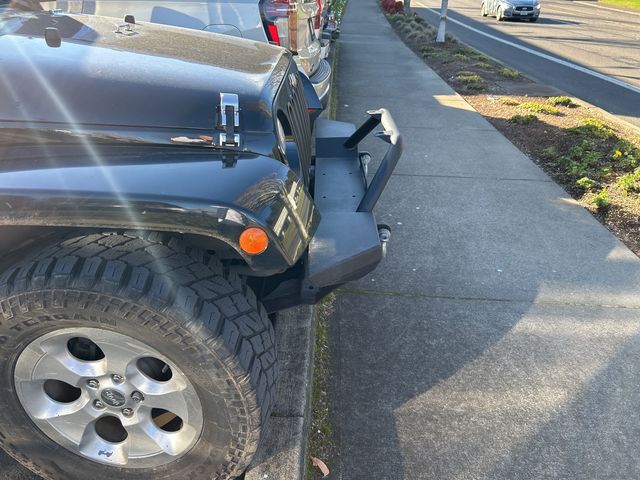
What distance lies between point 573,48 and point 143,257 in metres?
15.8

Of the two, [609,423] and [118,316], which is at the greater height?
[118,316]

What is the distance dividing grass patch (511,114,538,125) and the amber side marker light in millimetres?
6099

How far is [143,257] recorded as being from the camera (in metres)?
1.74

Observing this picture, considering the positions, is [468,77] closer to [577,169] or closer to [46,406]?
[577,169]

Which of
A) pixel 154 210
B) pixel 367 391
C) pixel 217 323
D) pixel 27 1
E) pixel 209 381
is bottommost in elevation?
pixel 367 391

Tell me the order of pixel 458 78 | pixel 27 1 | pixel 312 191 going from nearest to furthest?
1. pixel 312 191
2. pixel 27 1
3. pixel 458 78

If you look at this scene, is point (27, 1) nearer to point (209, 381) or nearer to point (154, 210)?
point (154, 210)

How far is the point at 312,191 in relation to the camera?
2.76 meters

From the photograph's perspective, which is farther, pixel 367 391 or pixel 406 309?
pixel 406 309

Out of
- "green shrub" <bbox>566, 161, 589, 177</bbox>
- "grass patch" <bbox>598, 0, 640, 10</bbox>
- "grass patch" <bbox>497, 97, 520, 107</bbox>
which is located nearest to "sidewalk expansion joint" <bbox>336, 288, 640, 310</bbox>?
"green shrub" <bbox>566, 161, 589, 177</bbox>

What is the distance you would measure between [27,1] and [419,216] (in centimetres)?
317

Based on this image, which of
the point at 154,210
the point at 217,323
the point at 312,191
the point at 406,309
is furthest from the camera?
the point at 406,309

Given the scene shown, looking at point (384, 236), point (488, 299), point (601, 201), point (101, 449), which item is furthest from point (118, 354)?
point (601, 201)

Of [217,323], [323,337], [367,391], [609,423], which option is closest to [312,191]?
[323,337]
